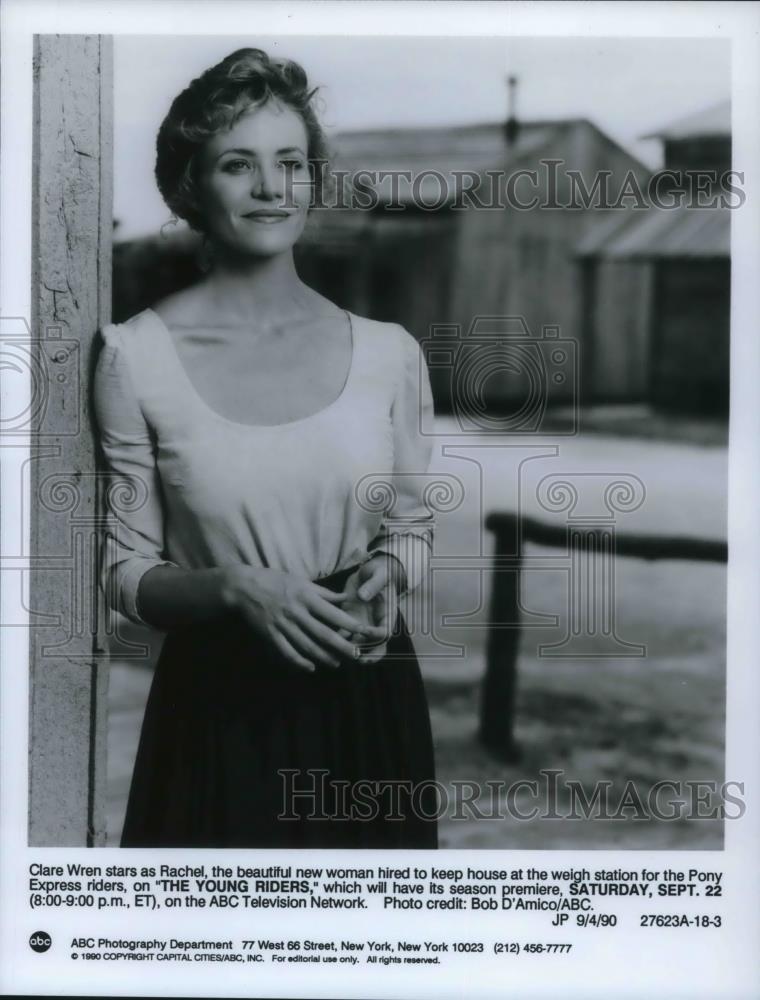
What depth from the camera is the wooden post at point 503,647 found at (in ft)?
10.7

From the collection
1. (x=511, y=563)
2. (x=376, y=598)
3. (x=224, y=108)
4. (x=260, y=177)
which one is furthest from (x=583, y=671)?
(x=224, y=108)

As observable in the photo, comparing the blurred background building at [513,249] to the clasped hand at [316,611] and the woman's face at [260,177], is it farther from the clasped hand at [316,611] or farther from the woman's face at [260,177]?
the clasped hand at [316,611]

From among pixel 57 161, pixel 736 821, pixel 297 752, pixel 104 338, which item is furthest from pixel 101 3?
pixel 736 821

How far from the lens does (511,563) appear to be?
10.7 feet

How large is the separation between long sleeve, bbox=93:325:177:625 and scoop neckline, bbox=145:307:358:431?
10 centimetres

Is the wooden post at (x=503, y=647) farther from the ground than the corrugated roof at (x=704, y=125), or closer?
closer

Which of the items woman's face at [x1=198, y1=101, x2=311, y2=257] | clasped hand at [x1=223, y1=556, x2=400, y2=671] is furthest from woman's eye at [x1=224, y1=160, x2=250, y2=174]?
clasped hand at [x1=223, y1=556, x2=400, y2=671]

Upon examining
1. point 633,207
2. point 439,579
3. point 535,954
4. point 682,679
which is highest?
A: point 633,207

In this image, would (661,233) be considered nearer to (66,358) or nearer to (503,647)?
(503,647)

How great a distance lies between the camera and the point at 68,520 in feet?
10.8

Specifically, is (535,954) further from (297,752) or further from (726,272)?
(726,272)

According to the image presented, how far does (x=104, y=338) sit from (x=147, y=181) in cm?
37

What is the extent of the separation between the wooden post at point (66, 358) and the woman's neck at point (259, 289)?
0.86 ft

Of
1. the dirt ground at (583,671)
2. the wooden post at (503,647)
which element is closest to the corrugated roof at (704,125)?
the dirt ground at (583,671)
